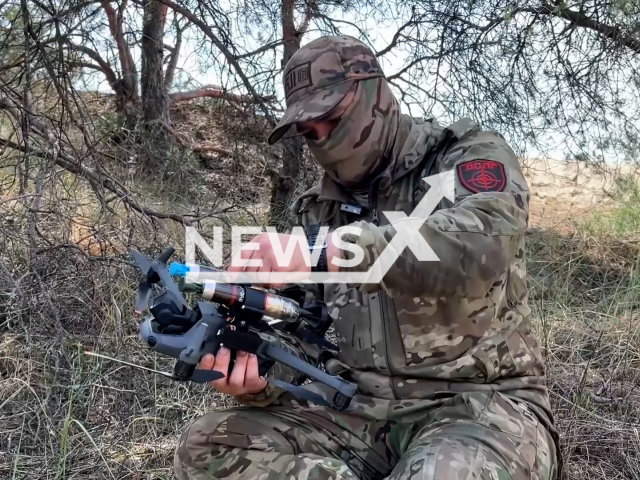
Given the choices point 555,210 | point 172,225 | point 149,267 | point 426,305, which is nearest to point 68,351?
point 172,225

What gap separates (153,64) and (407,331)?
3.80 m

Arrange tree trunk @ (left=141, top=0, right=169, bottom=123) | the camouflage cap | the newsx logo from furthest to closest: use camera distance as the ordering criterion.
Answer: tree trunk @ (left=141, top=0, right=169, bottom=123) < the camouflage cap < the newsx logo

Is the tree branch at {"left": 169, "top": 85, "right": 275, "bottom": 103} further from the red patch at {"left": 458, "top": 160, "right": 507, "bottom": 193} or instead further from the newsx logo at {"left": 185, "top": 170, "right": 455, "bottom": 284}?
the newsx logo at {"left": 185, "top": 170, "right": 455, "bottom": 284}

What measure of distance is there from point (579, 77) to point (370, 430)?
3189 mm

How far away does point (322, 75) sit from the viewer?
2.27 metres

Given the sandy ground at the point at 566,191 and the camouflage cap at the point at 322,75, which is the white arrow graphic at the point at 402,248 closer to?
the camouflage cap at the point at 322,75

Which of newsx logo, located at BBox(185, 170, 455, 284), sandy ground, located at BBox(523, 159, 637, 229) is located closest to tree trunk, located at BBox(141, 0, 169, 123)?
newsx logo, located at BBox(185, 170, 455, 284)

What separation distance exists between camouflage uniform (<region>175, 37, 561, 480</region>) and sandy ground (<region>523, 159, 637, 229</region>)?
3088 mm

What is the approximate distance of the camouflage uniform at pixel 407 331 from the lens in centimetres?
175

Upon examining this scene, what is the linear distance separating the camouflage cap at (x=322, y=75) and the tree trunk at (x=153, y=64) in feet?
6.05

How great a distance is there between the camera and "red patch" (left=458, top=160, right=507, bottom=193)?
6.33 feet

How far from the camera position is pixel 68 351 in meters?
3.19

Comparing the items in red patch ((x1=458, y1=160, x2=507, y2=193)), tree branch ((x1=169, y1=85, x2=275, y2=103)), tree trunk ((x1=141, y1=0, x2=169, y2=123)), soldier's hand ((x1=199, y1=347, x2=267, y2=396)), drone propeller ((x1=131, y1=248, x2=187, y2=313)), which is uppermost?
tree trunk ((x1=141, y1=0, x2=169, y2=123))

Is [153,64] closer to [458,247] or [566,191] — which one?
[458,247]
